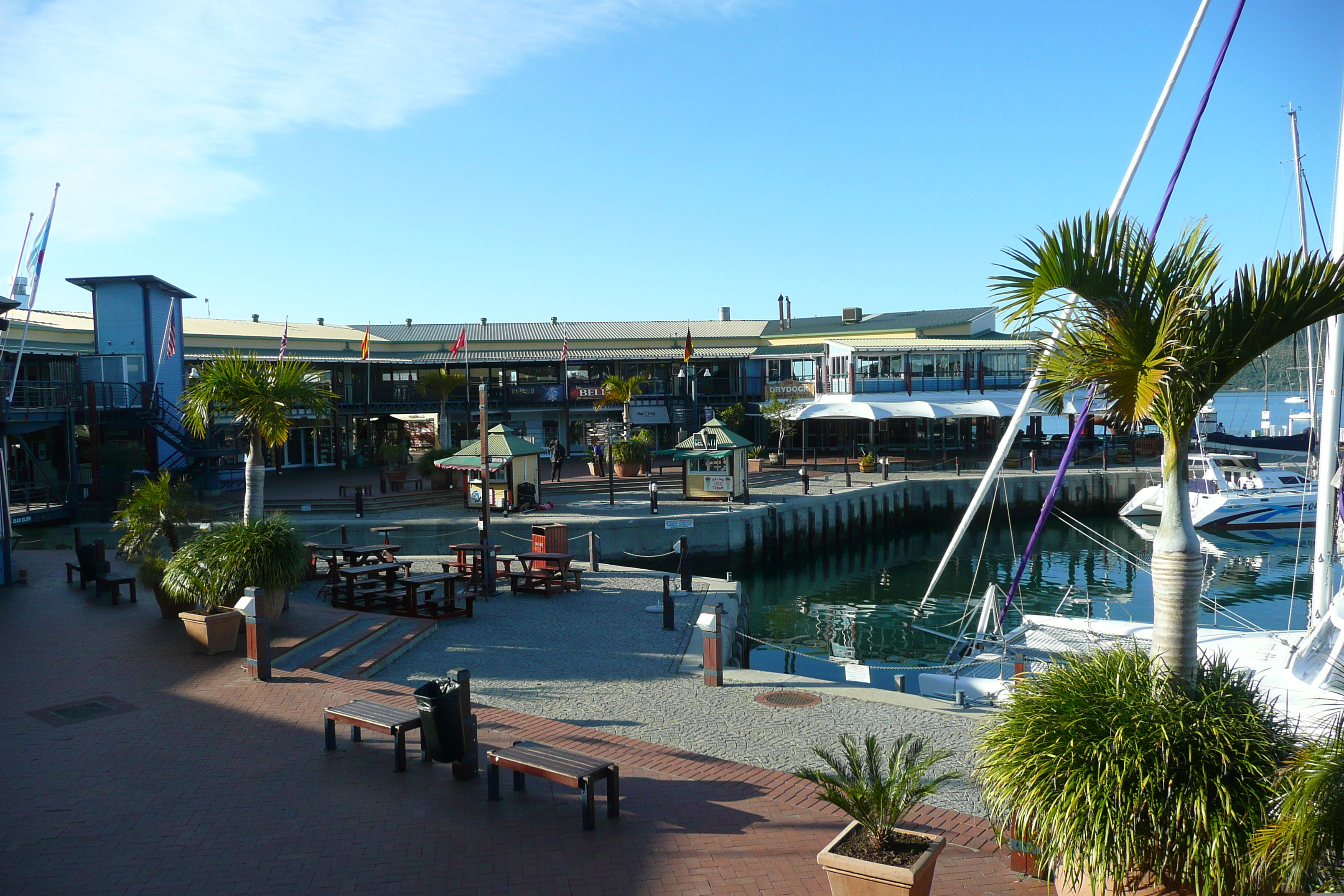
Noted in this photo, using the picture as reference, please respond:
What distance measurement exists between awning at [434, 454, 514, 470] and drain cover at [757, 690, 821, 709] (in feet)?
52.8

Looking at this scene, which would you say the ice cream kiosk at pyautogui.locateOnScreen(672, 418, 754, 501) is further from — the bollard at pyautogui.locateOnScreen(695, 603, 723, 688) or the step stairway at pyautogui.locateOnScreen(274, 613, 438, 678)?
the bollard at pyautogui.locateOnScreen(695, 603, 723, 688)

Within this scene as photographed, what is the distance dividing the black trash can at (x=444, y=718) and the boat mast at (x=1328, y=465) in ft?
37.5

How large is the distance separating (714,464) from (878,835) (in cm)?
2782

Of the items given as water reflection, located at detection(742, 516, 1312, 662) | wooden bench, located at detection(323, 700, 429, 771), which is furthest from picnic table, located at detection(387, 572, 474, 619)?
water reflection, located at detection(742, 516, 1312, 662)

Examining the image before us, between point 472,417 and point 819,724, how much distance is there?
1593 inches

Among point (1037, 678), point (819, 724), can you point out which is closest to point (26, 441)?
point (819, 724)

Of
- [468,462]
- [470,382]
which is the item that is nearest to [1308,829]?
[468,462]

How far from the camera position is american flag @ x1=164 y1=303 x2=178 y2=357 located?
33312 mm

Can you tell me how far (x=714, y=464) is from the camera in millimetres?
34125

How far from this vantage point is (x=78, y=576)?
65.9 ft

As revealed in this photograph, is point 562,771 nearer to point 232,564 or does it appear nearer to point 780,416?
point 232,564

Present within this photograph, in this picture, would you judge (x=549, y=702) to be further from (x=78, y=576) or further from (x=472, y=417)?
(x=472, y=417)

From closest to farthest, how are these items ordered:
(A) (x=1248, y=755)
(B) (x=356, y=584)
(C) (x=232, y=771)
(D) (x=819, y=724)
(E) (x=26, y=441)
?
(A) (x=1248, y=755)
(C) (x=232, y=771)
(D) (x=819, y=724)
(B) (x=356, y=584)
(E) (x=26, y=441)

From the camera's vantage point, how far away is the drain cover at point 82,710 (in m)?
10.9
